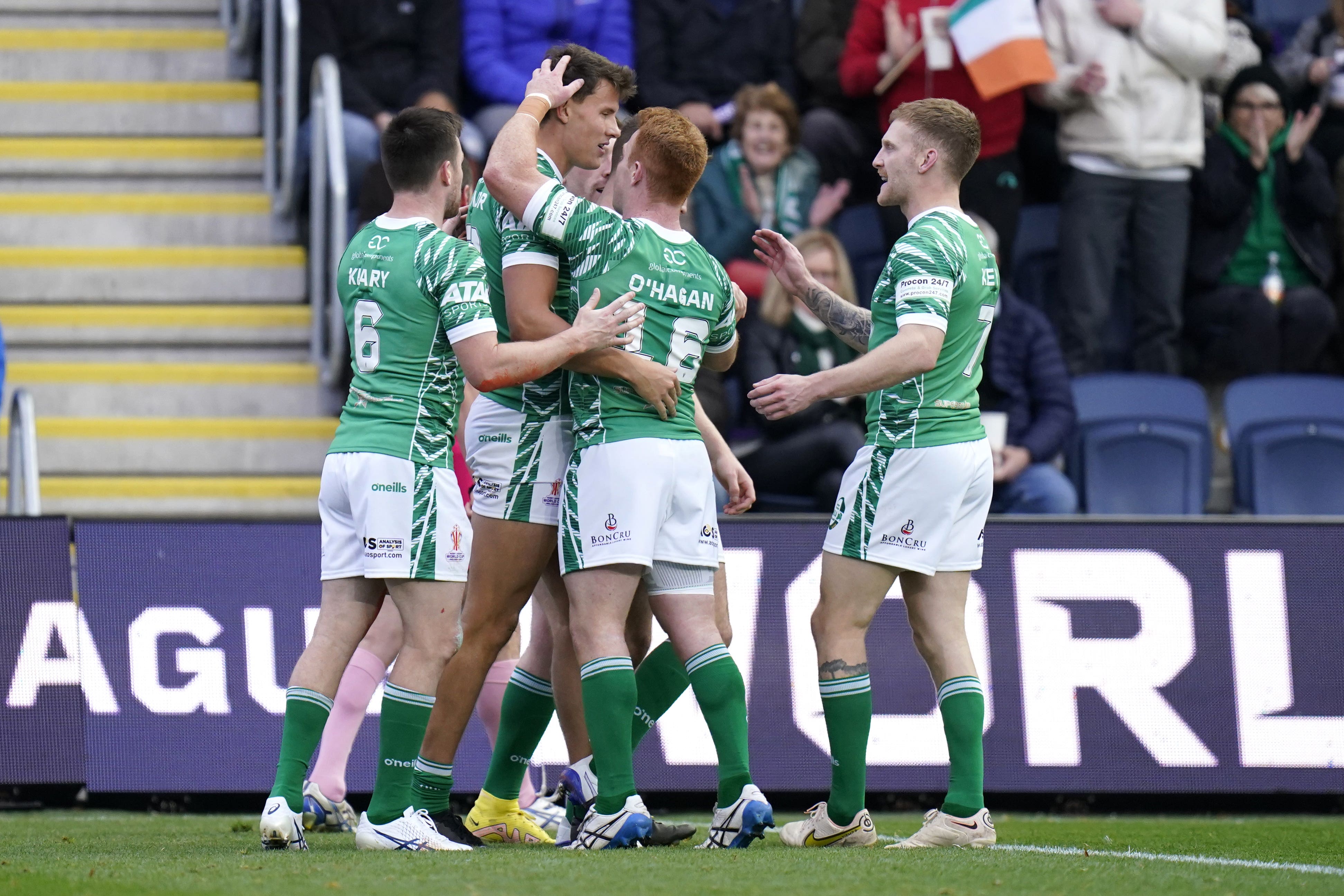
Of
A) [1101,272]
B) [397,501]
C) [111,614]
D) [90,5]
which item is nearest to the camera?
[397,501]

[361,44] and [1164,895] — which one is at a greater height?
[361,44]

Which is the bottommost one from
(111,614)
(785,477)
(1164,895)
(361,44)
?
(1164,895)

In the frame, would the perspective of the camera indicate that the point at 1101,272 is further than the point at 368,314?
Yes

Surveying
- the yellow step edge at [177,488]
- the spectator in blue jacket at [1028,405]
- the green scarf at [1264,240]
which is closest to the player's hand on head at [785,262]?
the spectator in blue jacket at [1028,405]

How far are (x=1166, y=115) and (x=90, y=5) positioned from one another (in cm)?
703

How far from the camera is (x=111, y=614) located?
7234 millimetres

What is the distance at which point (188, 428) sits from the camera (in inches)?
387

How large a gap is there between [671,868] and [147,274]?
7.22 metres

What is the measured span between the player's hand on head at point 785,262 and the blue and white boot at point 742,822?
1648mm

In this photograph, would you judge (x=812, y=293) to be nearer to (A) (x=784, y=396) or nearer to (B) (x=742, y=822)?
(A) (x=784, y=396)

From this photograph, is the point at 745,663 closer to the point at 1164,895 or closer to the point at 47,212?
the point at 1164,895

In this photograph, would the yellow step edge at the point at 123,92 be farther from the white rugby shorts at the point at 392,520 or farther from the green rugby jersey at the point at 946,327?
the green rugby jersey at the point at 946,327

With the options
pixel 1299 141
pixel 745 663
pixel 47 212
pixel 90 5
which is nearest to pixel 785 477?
pixel 745 663

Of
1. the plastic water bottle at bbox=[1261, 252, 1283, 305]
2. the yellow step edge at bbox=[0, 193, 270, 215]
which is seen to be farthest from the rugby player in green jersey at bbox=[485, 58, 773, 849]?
the plastic water bottle at bbox=[1261, 252, 1283, 305]
